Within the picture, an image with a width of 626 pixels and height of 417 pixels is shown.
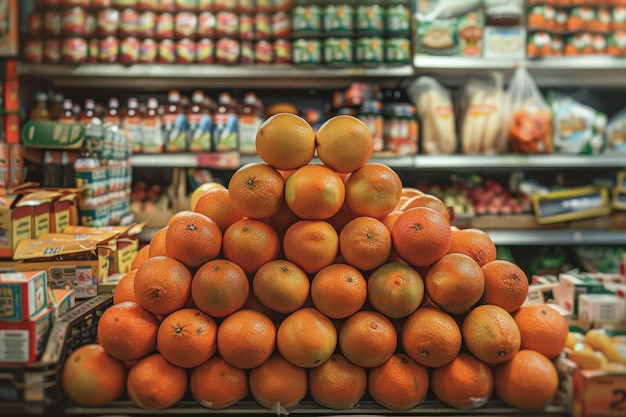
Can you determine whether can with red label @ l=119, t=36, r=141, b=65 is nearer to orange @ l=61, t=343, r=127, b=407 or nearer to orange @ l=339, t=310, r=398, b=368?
orange @ l=61, t=343, r=127, b=407

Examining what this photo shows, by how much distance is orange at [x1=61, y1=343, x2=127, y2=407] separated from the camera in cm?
112

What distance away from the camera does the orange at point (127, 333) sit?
1147mm

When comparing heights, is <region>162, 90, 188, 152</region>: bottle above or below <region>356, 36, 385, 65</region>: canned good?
below

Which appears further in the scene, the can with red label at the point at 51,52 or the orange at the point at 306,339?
the can with red label at the point at 51,52

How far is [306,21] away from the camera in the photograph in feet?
10.8

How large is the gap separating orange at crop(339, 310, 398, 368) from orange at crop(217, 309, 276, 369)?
17 cm

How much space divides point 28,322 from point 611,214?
356 centimetres

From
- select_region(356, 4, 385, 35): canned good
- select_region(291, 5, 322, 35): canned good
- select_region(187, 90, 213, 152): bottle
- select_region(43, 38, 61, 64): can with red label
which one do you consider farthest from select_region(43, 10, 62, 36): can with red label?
select_region(356, 4, 385, 35): canned good

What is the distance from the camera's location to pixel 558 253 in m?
3.66

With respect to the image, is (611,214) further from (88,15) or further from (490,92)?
(88,15)

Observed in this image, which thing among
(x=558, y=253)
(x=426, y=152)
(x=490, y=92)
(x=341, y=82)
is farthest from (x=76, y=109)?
(x=558, y=253)

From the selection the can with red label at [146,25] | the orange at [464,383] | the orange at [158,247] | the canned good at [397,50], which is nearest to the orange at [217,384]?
the orange at [158,247]

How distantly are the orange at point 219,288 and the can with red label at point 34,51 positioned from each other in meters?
2.69

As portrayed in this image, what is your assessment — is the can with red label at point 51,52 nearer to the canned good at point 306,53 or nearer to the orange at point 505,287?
the canned good at point 306,53
